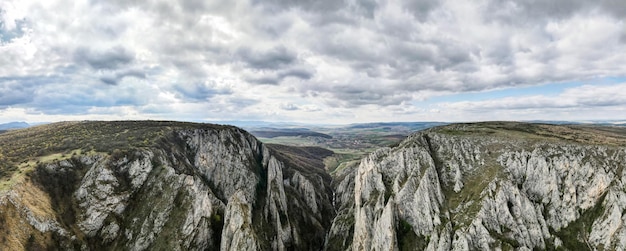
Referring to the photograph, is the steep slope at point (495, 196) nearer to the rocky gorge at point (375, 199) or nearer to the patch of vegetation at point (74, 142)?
the rocky gorge at point (375, 199)

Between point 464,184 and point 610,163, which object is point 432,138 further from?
point 610,163

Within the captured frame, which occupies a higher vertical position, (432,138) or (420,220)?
(432,138)

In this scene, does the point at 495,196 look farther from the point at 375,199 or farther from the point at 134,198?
the point at 134,198

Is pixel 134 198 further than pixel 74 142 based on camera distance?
No

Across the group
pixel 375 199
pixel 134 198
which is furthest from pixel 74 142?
pixel 375 199

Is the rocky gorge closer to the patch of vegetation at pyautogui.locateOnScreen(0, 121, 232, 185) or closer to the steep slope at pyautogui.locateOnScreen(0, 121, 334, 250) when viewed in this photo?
the steep slope at pyautogui.locateOnScreen(0, 121, 334, 250)

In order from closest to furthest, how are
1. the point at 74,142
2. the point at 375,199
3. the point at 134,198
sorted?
the point at 134,198, the point at 375,199, the point at 74,142

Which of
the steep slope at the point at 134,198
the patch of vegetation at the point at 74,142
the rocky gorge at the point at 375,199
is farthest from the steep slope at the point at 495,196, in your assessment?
the patch of vegetation at the point at 74,142

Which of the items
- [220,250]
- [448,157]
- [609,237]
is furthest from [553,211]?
[220,250]
